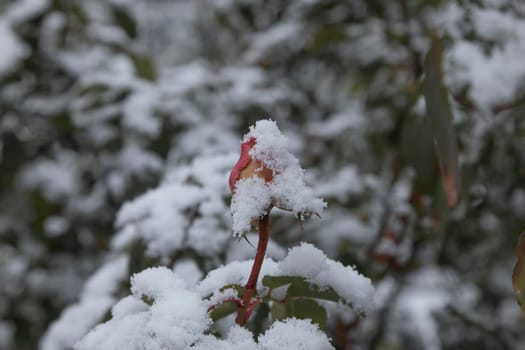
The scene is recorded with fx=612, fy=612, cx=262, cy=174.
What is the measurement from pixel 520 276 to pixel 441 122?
0.23 metres

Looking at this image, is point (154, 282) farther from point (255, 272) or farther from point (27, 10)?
point (27, 10)

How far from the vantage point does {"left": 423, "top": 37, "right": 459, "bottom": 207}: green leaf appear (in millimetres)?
701

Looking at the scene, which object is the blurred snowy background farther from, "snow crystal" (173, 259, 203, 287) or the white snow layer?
the white snow layer

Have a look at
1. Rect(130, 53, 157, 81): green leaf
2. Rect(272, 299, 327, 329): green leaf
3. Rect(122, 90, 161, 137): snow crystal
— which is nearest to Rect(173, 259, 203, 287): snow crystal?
Rect(272, 299, 327, 329): green leaf

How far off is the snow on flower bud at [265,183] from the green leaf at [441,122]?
0.25 m

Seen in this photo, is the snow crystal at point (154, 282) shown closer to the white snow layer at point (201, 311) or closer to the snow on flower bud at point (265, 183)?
the white snow layer at point (201, 311)

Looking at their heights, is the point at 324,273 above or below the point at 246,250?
below

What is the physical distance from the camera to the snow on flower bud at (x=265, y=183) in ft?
1.60

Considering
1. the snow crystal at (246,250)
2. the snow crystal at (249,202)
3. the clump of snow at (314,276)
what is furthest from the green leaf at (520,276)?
the snow crystal at (246,250)

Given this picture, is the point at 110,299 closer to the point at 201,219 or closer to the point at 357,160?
the point at 201,219

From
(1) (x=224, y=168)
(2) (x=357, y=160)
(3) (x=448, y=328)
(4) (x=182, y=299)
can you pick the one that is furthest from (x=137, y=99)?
(3) (x=448, y=328)

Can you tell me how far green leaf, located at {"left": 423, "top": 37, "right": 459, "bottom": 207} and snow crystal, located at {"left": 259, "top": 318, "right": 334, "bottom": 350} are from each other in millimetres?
283

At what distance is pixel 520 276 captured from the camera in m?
0.54

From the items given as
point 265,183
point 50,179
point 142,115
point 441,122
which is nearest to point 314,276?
point 265,183
